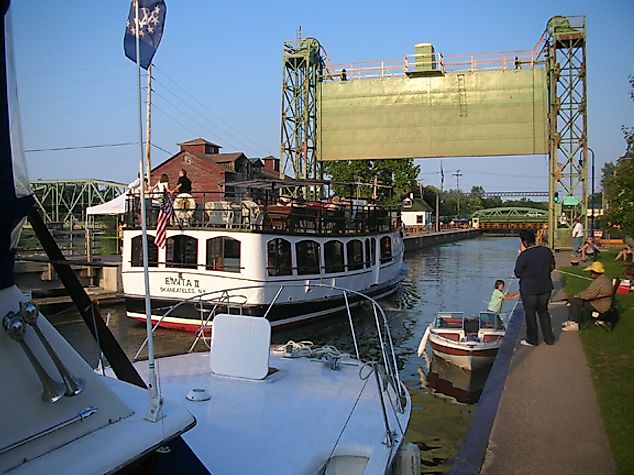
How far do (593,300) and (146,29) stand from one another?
31.5 feet

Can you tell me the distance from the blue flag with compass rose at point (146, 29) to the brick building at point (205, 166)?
4113 centimetres

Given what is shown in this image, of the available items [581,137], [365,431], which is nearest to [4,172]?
[365,431]

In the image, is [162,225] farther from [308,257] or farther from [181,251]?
[308,257]

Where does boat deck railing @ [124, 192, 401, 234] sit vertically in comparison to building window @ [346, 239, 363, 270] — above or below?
above

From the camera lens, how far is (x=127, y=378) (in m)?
3.32

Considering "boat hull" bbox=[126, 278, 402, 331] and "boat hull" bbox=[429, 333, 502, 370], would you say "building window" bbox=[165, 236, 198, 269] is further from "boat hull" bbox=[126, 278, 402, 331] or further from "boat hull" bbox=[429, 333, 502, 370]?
"boat hull" bbox=[429, 333, 502, 370]

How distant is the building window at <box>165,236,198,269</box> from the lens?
54.0ft

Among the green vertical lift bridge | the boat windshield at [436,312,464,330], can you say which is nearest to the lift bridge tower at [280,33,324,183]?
the green vertical lift bridge

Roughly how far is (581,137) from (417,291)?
11.7 m

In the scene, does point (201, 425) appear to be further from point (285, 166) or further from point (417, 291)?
point (285, 166)

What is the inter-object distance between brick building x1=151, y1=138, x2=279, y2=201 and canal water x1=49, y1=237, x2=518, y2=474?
66.4 feet

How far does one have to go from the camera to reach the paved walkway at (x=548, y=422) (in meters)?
5.25

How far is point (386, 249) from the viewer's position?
23.5 m

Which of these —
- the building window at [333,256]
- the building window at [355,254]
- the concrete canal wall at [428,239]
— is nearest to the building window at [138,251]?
the building window at [333,256]
